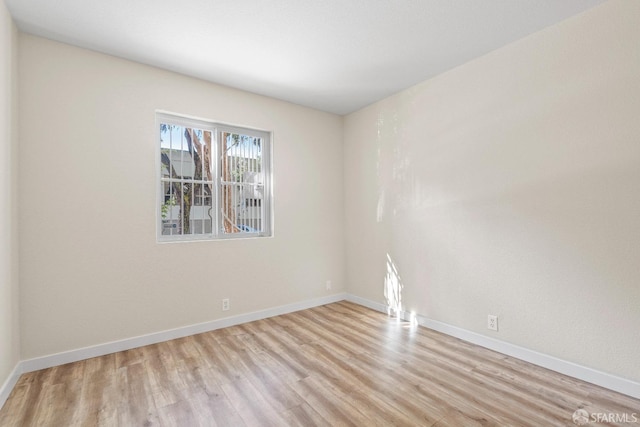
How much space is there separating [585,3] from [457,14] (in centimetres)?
84

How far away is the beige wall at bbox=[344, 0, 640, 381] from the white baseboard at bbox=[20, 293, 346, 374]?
150cm

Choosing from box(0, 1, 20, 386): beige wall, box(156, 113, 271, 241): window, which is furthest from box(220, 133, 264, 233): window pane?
box(0, 1, 20, 386): beige wall

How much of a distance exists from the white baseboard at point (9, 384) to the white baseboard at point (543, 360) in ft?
11.1

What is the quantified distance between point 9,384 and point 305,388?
2.04 meters

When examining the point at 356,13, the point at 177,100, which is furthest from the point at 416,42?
the point at 177,100

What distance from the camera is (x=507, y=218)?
2578 millimetres

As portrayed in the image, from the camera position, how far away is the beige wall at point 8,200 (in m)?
1.99

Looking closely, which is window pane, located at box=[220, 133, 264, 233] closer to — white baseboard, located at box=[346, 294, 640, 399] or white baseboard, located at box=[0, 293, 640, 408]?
white baseboard, located at box=[0, 293, 640, 408]

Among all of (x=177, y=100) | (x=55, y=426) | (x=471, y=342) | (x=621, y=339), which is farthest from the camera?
(x=177, y=100)

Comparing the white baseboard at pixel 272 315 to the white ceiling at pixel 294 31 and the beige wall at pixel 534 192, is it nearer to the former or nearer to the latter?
the beige wall at pixel 534 192

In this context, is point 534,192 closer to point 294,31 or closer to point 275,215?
point 294,31

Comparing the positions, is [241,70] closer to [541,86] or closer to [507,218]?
[541,86]

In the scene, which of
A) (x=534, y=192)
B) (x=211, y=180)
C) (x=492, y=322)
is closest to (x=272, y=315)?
(x=211, y=180)

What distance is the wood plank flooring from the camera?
1.80 m
